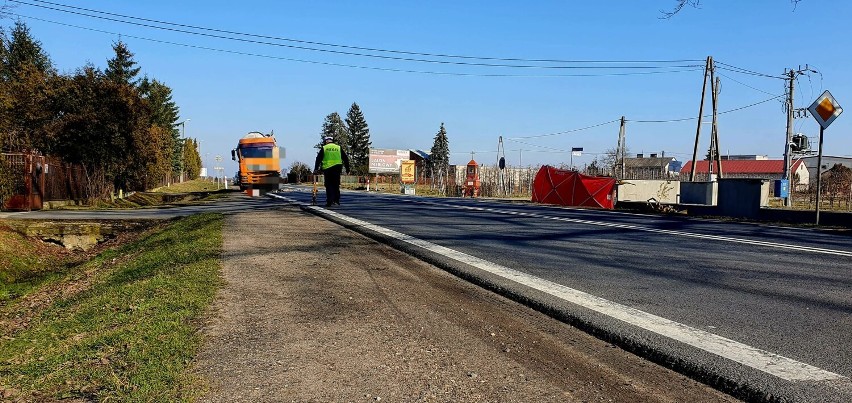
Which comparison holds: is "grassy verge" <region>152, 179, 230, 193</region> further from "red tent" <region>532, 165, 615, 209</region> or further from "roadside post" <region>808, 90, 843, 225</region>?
"roadside post" <region>808, 90, 843, 225</region>

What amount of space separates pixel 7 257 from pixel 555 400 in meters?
11.9

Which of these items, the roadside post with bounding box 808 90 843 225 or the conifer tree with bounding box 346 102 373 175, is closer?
the roadside post with bounding box 808 90 843 225

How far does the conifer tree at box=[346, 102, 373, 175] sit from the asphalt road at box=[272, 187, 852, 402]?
92608 mm

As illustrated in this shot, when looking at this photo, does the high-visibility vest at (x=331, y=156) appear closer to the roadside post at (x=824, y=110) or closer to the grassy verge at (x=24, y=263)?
the grassy verge at (x=24, y=263)

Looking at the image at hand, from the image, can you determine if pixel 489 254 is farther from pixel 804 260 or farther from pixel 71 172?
pixel 71 172

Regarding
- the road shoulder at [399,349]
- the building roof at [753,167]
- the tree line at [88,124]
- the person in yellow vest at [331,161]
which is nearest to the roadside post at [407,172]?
the tree line at [88,124]

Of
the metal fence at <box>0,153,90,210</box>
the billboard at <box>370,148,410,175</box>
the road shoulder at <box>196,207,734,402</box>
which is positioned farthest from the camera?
the billboard at <box>370,148,410,175</box>

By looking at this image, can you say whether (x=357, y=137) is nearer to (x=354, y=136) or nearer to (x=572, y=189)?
Result: (x=354, y=136)

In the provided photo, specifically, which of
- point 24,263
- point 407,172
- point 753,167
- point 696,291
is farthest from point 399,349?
point 753,167

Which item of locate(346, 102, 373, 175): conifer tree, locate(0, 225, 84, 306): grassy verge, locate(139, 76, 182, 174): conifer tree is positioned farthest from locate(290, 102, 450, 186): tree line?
locate(0, 225, 84, 306): grassy verge

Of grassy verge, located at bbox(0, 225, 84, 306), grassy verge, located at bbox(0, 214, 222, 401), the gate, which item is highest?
the gate

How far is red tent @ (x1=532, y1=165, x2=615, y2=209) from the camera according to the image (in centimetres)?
2330

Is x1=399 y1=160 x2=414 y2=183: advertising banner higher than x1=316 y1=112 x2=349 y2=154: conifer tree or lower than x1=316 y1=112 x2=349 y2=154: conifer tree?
lower

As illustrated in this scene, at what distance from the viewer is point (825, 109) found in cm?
1389
